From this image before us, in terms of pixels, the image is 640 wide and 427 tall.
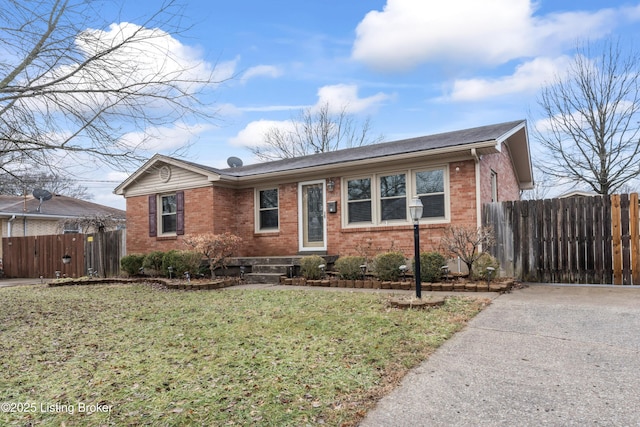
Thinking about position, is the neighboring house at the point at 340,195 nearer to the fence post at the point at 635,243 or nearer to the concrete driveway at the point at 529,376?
the fence post at the point at 635,243

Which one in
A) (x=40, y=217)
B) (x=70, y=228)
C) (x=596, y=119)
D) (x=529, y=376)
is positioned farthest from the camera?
(x=70, y=228)

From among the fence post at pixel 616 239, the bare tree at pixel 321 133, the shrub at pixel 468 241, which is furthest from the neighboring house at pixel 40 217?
the fence post at pixel 616 239

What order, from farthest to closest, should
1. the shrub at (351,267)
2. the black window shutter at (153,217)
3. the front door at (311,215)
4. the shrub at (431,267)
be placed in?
1. the black window shutter at (153,217)
2. the front door at (311,215)
3. the shrub at (351,267)
4. the shrub at (431,267)

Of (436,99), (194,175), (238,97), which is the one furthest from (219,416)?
(436,99)

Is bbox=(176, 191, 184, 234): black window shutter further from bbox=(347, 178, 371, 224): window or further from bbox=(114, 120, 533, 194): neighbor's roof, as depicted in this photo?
bbox=(347, 178, 371, 224): window

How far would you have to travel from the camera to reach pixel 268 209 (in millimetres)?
12398

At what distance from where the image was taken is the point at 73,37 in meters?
5.39

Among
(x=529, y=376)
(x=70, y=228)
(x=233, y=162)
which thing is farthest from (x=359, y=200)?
(x=70, y=228)

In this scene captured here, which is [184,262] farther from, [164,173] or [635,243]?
[635,243]

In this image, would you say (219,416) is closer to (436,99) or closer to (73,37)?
(73,37)

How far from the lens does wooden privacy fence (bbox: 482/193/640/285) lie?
25.6 feet

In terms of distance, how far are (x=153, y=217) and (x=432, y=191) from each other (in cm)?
908

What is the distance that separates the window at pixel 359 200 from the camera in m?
10.6

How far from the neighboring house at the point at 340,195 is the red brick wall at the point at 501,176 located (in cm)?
3
